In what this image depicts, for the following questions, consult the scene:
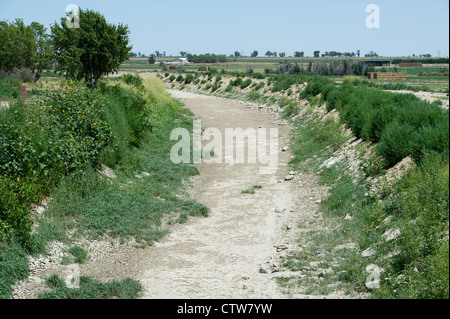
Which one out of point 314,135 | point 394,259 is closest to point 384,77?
point 314,135

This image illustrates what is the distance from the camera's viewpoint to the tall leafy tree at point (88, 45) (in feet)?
84.0

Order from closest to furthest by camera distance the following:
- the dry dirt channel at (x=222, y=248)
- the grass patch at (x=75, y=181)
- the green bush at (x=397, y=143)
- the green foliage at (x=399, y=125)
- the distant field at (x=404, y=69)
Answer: the dry dirt channel at (x=222, y=248) < the grass patch at (x=75, y=181) < the green foliage at (x=399, y=125) < the green bush at (x=397, y=143) < the distant field at (x=404, y=69)

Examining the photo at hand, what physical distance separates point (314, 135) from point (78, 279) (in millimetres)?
13075

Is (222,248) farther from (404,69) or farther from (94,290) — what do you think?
(404,69)

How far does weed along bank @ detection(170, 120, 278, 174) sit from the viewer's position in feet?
51.8

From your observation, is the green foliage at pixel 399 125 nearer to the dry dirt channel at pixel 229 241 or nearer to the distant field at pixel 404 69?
the distant field at pixel 404 69

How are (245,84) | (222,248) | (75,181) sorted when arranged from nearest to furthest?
(222,248), (75,181), (245,84)

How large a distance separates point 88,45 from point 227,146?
12951 millimetres

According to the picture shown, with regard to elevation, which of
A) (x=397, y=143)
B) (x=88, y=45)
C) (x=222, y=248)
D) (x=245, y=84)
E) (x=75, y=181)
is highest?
(x=88, y=45)

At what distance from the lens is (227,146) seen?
18453 mm

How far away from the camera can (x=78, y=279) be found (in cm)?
705

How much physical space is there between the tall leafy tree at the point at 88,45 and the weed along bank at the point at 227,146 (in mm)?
7936

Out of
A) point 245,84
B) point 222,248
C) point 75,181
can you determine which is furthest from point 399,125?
point 245,84

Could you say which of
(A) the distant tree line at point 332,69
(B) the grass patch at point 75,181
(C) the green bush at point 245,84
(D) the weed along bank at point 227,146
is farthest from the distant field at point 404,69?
(C) the green bush at point 245,84
